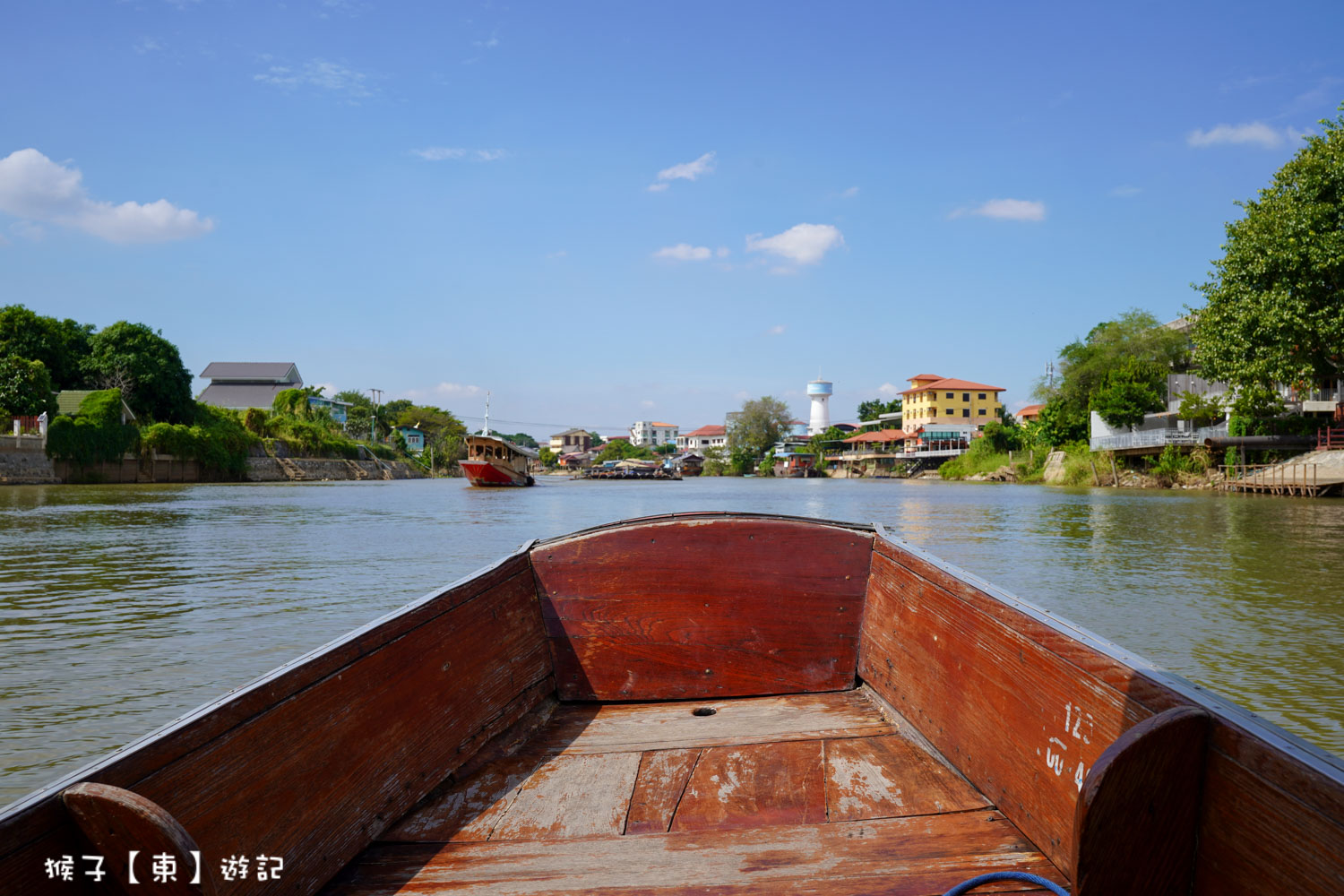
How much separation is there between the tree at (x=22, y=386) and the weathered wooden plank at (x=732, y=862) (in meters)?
37.5

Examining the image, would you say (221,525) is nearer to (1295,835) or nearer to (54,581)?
(54,581)

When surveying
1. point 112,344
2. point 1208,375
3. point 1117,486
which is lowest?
point 1117,486

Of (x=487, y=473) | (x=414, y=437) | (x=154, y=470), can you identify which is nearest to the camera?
(x=154, y=470)

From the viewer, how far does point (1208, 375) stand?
77.4 feet

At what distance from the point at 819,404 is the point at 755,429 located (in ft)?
93.5

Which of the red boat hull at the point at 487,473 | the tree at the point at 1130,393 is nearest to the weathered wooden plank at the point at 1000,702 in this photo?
the red boat hull at the point at 487,473

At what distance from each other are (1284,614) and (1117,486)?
104 feet

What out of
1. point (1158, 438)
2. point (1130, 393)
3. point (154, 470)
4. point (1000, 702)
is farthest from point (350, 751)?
point (154, 470)

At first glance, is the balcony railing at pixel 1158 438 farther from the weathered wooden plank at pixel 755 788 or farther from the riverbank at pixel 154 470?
the riverbank at pixel 154 470

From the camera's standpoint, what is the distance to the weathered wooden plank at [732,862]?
1.62 m

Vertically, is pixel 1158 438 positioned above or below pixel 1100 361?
below

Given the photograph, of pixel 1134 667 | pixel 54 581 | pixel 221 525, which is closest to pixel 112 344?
pixel 221 525

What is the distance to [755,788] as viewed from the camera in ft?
6.97

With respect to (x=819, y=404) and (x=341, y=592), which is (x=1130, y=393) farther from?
(x=819, y=404)
